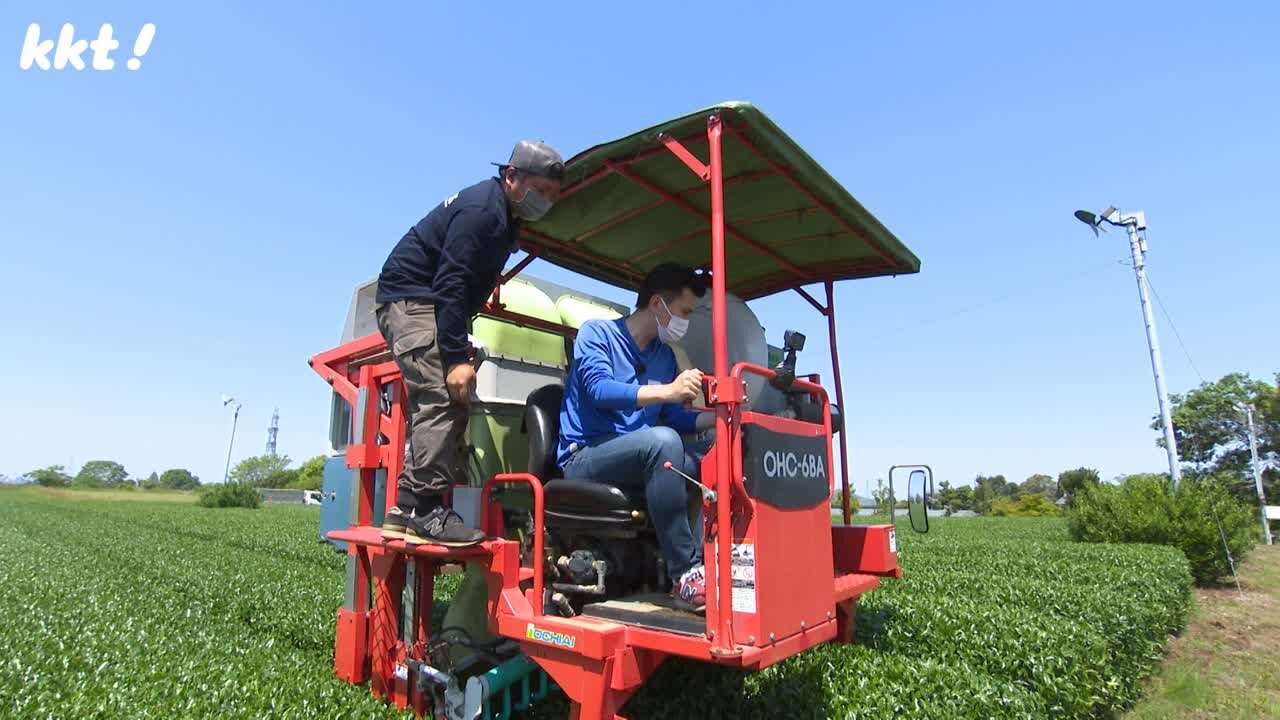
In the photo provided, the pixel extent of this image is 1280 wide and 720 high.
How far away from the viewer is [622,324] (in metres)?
3.62

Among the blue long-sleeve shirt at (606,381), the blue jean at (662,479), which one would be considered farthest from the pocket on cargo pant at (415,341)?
the blue jean at (662,479)

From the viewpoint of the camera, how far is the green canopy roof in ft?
10.9

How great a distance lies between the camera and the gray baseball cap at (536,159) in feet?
10.9

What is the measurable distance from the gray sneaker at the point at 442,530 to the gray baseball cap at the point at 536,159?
5.37ft

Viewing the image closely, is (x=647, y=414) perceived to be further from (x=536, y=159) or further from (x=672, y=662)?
(x=672, y=662)

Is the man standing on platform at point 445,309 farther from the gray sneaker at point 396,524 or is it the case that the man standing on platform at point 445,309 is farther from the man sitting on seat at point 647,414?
the man sitting on seat at point 647,414

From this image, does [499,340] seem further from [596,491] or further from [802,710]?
[802,710]

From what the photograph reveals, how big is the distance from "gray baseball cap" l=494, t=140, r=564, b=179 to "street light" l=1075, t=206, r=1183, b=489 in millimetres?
21334

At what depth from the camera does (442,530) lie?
3.24 m

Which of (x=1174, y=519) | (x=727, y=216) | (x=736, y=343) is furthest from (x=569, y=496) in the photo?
(x=1174, y=519)

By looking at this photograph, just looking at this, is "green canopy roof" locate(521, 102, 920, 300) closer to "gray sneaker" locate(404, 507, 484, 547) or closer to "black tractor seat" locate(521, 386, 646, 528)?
"black tractor seat" locate(521, 386, 646, 528)

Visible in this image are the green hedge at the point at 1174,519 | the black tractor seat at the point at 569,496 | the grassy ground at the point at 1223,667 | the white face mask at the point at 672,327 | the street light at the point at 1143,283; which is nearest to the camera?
the black tractor seat at the point at 569,496

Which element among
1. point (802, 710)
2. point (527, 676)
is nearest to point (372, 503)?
point (527, 676)

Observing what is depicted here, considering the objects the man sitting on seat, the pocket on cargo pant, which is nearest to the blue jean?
the man sitting on seat
